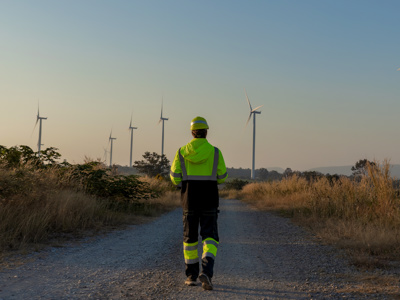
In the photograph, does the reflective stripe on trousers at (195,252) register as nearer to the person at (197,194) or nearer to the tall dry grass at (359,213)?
the person at (197,194)

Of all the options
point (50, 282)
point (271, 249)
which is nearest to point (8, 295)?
point (50, 282)

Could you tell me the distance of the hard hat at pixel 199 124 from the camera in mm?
5297

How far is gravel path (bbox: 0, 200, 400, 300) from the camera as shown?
4.62 metres

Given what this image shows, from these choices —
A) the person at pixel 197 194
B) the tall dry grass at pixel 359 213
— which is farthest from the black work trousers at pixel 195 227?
the tall dry grass at pixel 359 213

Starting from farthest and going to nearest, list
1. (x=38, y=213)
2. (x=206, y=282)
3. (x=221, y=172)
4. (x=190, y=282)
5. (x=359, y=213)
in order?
(x=359, y=213)
(x=38, y=213)
(x=221, y=172)
(x=190, y=282)
(x=206, y=282)

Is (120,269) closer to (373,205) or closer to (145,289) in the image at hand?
(145,289)

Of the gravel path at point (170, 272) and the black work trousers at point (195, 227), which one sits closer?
the gravel path at point (170, 272)

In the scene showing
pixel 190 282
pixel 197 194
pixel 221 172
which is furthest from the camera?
pixel 221 172

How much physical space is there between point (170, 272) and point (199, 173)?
1.75m

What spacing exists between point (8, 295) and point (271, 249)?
5.27 metres

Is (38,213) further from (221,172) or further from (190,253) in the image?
(221,172)

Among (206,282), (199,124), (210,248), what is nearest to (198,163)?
(199,124)

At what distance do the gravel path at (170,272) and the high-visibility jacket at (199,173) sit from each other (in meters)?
1.17

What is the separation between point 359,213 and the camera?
10.8m
